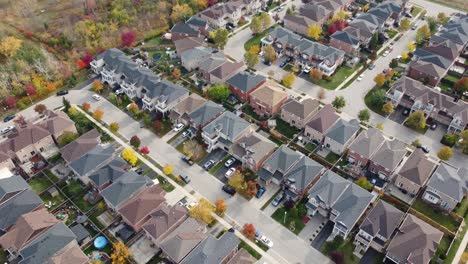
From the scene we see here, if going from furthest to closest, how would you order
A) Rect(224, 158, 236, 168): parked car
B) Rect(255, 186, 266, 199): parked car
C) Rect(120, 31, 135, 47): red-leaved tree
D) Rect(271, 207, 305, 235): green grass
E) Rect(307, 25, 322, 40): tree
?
Rect(307, 25, 322, 40): tree → Rect(120, 31, 135, 47): red-leaved tree → Rect(224, 158, 236, 168): parked car → Rect(255, 186, 266, 199): parked car → Rect(271, 207, 305, 235): green grass

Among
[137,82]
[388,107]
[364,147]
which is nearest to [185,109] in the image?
[137,82]

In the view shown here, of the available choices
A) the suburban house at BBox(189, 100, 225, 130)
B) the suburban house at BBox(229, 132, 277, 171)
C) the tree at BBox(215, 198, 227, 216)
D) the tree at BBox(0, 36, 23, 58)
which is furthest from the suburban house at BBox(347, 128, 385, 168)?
the tree at BBox(0, 36, 23, 58)

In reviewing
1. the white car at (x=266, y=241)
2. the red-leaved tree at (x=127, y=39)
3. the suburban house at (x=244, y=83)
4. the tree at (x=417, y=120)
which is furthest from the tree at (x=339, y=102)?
the red-leaved tree at (x=127, y=39)

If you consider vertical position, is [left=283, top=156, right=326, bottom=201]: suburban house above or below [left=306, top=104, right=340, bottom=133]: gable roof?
below

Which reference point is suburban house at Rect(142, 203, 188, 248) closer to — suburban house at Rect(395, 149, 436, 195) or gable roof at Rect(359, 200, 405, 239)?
gable roof at Rect(359, 200, 405, 239)

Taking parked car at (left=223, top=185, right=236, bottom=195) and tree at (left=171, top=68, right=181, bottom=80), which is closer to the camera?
parked car at (left=223, top=185, right=236, bottom=195)

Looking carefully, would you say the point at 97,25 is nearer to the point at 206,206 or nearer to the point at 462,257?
the point at 206,206

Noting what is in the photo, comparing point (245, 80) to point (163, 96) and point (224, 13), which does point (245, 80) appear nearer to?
point (163, 96)
